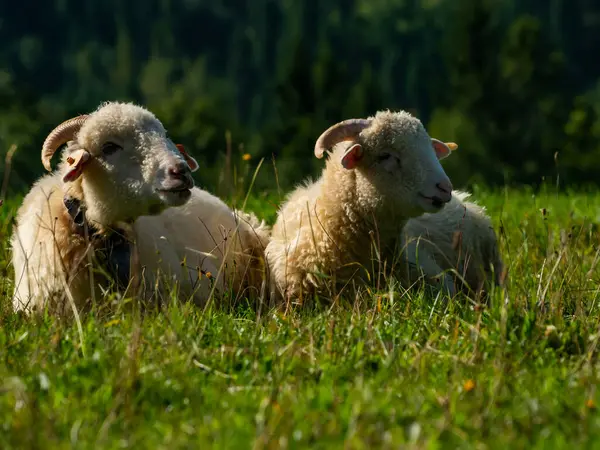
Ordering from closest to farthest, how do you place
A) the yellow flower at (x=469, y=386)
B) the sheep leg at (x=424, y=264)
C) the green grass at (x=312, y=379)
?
the green grass at (x=312, y=379) < the yellow flower at (x=469, y=386) < the sheep leg at (x=424, y=264)

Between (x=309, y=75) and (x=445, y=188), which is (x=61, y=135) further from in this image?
(x=309, y=75)

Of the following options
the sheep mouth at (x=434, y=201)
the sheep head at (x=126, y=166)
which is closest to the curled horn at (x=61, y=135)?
the sheep head at (x=126, y=166)

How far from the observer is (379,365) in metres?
4.07

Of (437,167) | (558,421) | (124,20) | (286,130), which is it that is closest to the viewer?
(558,421)

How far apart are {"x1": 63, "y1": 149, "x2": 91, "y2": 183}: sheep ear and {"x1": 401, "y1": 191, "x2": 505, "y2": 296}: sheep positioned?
2.21m

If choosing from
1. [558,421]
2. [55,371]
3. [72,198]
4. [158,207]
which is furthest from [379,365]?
[72,198]

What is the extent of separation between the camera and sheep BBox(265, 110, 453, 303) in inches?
228

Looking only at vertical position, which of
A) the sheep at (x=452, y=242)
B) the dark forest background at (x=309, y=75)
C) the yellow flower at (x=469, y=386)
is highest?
the yellow flower at (x=469, y=386)

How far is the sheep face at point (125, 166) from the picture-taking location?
511 cm

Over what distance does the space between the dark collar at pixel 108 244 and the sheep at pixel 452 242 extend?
6.32ft

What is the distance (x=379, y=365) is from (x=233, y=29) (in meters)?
141

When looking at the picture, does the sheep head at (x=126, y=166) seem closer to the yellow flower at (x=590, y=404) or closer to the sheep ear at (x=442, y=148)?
the sheep ear at (x=442, y=148)

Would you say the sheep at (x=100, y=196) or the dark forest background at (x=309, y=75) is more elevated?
the sheep at (x=100, y=196)

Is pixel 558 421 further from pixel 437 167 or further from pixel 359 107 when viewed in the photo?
pixel 359 107
